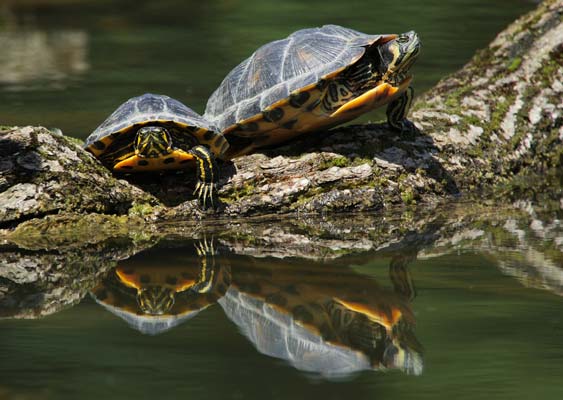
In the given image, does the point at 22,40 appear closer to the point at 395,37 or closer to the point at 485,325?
the point at 395,37

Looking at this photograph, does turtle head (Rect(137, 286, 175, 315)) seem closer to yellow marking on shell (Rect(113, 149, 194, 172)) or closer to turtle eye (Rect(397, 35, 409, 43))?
yellow marking on shell (Rect(113, 149, 194, 172))

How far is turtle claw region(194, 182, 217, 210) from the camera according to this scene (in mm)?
5410

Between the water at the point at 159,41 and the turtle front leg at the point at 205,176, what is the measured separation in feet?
9.04

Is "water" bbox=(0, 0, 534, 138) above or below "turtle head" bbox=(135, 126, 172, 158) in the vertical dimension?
below

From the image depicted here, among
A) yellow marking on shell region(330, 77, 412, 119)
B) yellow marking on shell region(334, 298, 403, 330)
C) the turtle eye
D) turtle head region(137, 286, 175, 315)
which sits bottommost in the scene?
turtle head region(137, 286, 175, 315)

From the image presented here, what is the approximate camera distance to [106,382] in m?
2.96

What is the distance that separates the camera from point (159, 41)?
12875 mm

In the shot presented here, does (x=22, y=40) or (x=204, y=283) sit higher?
(x=204, y=283)

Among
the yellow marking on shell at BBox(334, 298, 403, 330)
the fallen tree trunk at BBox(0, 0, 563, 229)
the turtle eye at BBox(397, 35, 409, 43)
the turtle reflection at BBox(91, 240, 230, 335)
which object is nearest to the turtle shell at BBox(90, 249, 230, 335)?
the turtle reflection at BBox(91, 240, 230, 335)

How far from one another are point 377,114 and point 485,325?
18.3ft

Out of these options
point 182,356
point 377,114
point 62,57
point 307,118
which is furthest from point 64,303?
point 62,57

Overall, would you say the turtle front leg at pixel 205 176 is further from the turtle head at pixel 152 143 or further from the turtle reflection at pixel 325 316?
the turtle reflection at pixel 325 316

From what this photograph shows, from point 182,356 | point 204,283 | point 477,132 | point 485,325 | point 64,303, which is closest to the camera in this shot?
point 182,356

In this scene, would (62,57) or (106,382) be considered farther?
→ (62,57)
